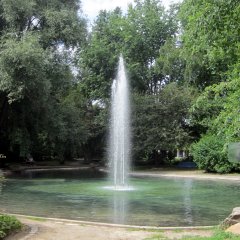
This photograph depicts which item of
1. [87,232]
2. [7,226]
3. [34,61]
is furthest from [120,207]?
[34,61]

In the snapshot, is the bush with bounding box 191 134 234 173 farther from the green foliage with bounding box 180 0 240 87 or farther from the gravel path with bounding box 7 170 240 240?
the gravel path with bounding box 7 170 240 240

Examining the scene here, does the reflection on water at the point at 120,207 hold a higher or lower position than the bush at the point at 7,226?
lower

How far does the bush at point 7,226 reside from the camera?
834 cm

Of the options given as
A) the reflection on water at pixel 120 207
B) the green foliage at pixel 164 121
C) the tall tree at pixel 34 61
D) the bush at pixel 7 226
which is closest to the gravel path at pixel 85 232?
the bush at pixel 7 226

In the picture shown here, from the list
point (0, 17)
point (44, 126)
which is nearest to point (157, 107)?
point (44, 126)

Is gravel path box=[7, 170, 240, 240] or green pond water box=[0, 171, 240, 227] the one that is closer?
gravel path box=[7, 170, 240, 240]

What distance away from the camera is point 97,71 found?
1709 inches

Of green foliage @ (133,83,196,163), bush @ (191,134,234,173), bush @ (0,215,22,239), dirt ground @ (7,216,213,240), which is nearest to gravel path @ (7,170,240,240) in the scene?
dirt ground @ (7,216,213,240)

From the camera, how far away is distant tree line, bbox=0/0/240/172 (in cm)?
1130

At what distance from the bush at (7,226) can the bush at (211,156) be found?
22.1m

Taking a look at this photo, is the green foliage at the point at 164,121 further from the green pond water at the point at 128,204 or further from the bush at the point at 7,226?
the bush at the point at 7,226

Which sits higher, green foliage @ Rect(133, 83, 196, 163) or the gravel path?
green foliage @ Rect(133, 83, 196, 163)

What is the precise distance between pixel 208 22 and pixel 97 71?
34187mm

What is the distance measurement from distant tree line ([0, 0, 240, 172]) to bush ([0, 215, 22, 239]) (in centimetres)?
492
